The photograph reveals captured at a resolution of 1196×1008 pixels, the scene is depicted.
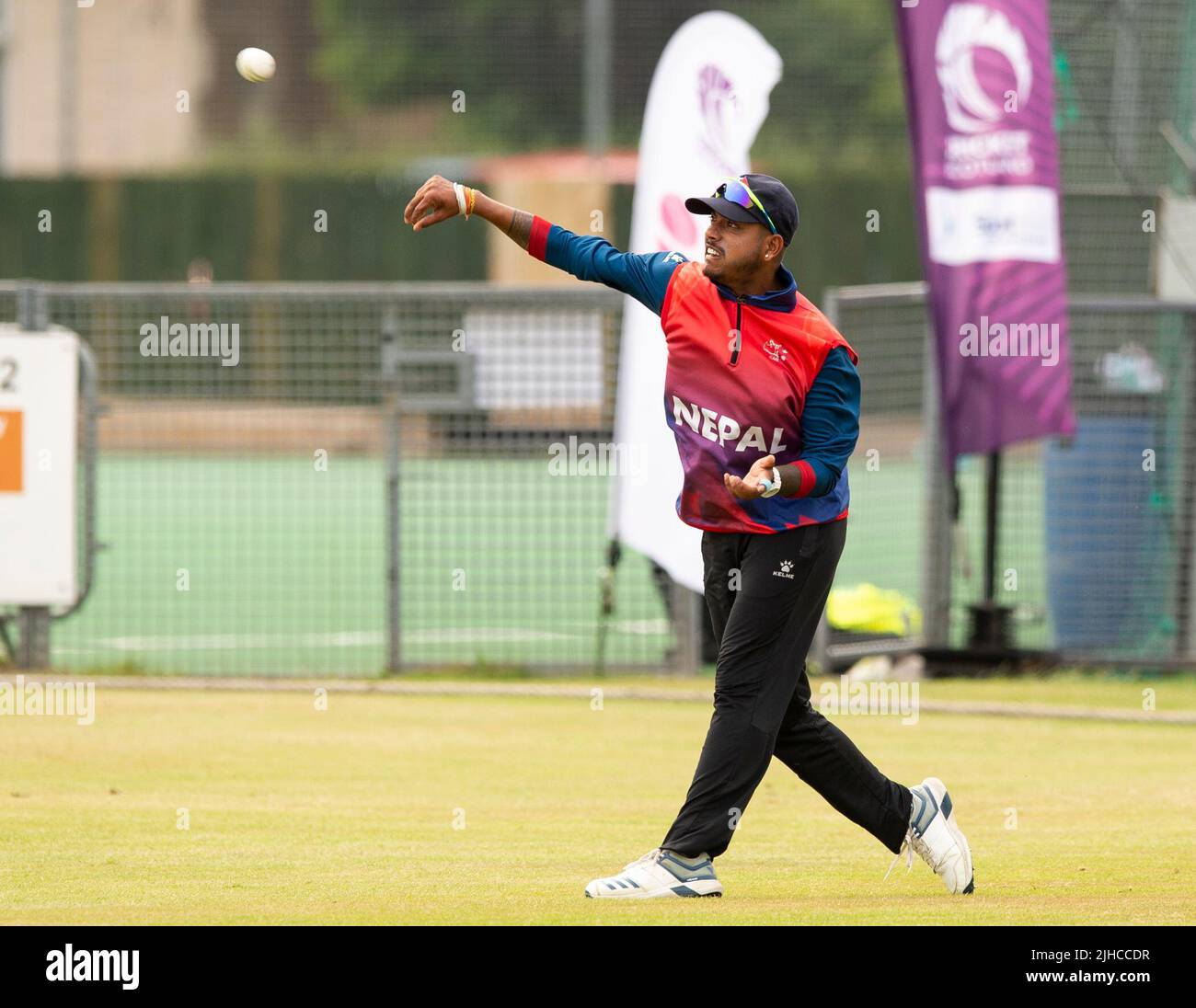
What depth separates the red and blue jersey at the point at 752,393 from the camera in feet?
20.2

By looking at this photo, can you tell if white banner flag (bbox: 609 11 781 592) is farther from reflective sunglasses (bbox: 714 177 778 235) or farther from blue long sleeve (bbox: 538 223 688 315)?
reflective sunglasses (bbox: 714 177 778 235)

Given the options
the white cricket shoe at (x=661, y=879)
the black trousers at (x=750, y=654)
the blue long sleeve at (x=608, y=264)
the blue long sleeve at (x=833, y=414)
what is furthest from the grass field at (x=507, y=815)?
the blue long sleeve at (x=608, y=264)

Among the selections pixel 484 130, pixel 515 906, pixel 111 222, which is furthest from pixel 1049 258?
pixel 484 130

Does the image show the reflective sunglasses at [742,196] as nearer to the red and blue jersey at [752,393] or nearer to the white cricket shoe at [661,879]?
the red and blue jersey at [752,393]

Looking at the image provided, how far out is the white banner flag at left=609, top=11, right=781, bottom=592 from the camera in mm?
11070

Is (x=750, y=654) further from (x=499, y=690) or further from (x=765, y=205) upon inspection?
(x=499, y=690)

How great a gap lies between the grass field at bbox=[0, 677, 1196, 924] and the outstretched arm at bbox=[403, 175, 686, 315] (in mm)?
1824

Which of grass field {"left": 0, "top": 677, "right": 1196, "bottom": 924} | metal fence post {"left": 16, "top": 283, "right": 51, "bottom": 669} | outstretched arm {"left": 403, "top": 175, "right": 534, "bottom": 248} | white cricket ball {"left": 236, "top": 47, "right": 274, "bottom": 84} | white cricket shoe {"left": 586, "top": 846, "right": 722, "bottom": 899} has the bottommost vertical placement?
grass field {"left": 0, "top": 677, "right": 1196, "bottom": 924}

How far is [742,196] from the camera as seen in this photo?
20.1 feet

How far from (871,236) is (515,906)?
24944 millimetres

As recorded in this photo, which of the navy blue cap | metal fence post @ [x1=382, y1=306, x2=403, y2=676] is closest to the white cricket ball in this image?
metal fence post @ [x1=382, y1=306, x2=403, y2=676]

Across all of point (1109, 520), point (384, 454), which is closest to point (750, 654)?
point (1109, 520)

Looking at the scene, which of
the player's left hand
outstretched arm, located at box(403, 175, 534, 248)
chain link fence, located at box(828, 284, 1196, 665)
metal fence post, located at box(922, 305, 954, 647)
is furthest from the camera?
metal fence post, located at box(922, 305, 954, 647)

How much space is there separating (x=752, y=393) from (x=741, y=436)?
13 centimetres
